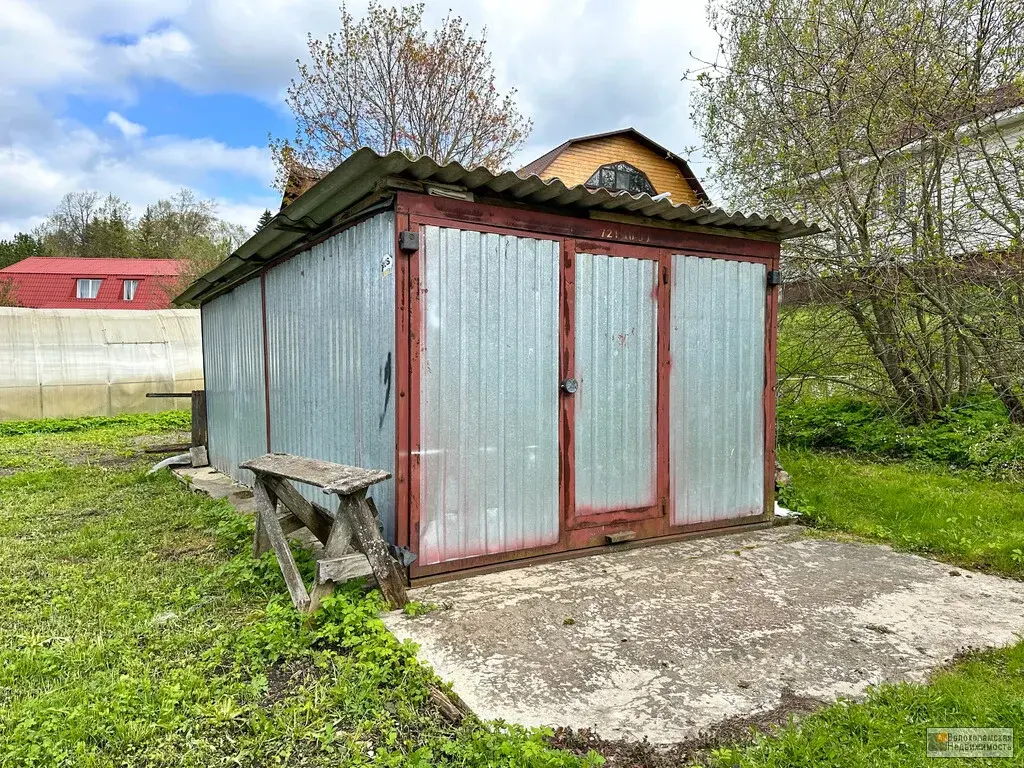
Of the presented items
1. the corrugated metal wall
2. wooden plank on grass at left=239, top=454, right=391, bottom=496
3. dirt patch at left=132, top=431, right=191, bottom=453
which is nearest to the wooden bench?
wooden plank on grass at left=239, top=454, right=391, bottom=496

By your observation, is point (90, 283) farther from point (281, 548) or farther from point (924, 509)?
point (924, 509)

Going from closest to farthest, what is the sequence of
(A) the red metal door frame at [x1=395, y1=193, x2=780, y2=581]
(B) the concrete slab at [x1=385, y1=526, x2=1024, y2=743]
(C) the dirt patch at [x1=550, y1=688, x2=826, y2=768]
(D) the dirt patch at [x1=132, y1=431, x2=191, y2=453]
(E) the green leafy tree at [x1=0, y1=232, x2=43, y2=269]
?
(C) the dirt patch at [x1=550, y1=688, x2=826, y2=768], (B) the concrete slab at [x1=385, y1=526, x2=1024, y2=743], (A) the red metal door frame at [x1=395, y1=193, x2=780, y2=581], (D) the dirt patch at [x1=132, y1=431, x2=191, y2=453], (E) the green leafy tree at [x1=0, y1=232, x2=43, y2=269]

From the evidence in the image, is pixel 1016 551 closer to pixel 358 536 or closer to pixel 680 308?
pixel 680 308

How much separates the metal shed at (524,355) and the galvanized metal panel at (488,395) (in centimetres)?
1

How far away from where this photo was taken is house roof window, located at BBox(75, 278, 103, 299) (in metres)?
28.5

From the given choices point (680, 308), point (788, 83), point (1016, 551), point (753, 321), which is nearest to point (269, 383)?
point (680, 308)

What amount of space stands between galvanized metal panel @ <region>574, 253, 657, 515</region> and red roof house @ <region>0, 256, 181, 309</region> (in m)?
28.0

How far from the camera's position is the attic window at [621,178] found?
1839cm

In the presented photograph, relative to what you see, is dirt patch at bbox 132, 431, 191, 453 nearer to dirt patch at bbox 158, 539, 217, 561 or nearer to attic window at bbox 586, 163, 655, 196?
dirt patch at bbox 158, 539, 217, 561

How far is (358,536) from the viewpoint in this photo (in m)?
3.19

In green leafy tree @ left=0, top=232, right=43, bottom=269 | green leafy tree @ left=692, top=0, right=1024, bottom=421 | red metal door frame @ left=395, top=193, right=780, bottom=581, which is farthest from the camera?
green leafy tree @ left=0, top=232, right=43, bottom=269

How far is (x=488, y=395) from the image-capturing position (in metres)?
3.92

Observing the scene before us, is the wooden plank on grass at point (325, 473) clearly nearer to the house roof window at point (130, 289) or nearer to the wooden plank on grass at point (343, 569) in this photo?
the wooden plank on grass at point (343, 569)

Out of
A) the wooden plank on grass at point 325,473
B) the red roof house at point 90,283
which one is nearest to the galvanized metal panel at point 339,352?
the wooden plank on grass at point 325,473
